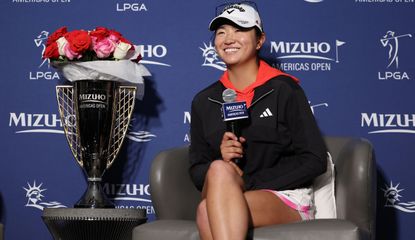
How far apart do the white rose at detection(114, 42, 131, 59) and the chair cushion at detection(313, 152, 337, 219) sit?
106 cm

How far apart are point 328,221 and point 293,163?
1.40ft

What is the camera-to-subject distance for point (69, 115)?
3.44 m

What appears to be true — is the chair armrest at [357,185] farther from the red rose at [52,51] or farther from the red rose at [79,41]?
the red rose at [52,51]

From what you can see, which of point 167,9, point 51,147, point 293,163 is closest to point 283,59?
point 167,9

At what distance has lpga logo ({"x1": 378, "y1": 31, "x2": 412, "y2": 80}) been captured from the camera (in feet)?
11.7

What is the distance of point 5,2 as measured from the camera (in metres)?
3.76

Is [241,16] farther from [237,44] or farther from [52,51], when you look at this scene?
[52,51]

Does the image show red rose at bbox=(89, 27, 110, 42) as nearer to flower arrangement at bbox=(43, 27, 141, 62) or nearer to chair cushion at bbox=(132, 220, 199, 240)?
flower arrangement at bbox=(43, 27, 141, 62)

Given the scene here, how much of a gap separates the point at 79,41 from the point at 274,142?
102 cm

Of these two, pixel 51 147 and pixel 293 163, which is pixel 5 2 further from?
pixel 293 163

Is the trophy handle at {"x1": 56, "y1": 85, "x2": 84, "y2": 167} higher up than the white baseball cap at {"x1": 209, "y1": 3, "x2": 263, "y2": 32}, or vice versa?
the white baseball cap at {"x1": 209, "y1": 3, "x2": 263, "y2": 32}

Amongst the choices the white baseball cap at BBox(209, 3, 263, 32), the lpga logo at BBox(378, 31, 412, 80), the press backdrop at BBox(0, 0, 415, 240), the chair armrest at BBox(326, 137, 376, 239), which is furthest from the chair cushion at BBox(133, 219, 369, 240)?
the lpga logo at BBox(378, 31, 412, 80)

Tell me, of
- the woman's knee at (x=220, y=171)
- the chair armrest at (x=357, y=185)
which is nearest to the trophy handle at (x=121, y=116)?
the woman's knee at (x=220, y=171)

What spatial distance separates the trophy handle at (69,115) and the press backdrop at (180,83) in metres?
0.14
